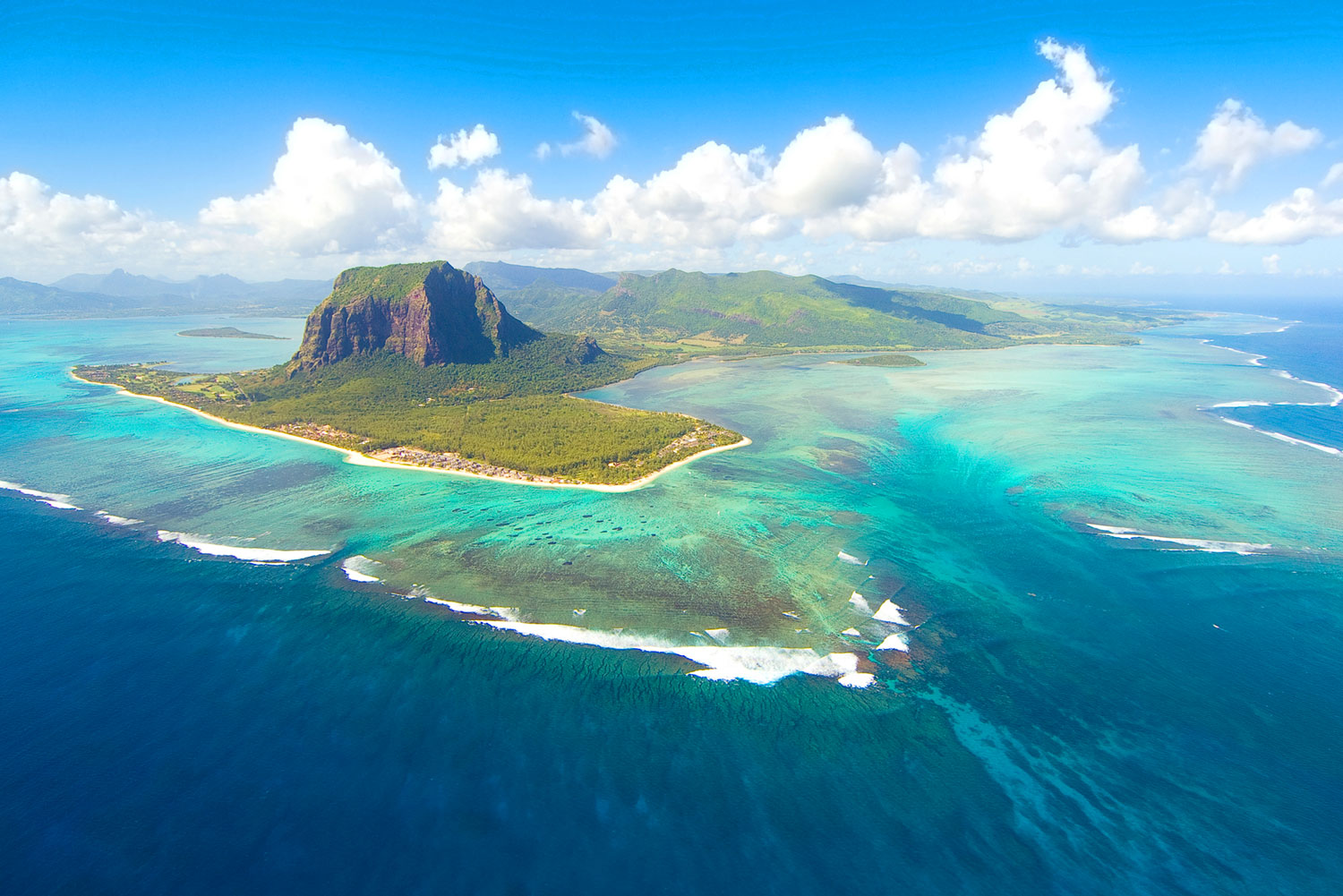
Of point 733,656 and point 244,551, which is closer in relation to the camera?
point 733,656

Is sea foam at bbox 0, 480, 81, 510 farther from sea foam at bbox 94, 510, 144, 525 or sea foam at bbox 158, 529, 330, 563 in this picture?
sea foam at bbox 158, 529, 330, 563

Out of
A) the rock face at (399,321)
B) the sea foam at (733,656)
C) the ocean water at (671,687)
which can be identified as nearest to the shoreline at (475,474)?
the ocean water at (671,687)

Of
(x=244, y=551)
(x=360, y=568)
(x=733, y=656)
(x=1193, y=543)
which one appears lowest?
(x=733, y=656)

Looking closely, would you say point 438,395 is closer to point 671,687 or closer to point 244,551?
point 244,551

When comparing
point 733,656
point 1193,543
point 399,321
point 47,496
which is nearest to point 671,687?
point 733,656

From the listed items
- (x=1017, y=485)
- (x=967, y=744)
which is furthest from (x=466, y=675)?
(x=1017, y=485)

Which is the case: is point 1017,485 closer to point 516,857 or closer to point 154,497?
point 516,857

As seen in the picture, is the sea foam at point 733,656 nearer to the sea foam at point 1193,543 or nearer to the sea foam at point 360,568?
the sea foam at point 360,568
